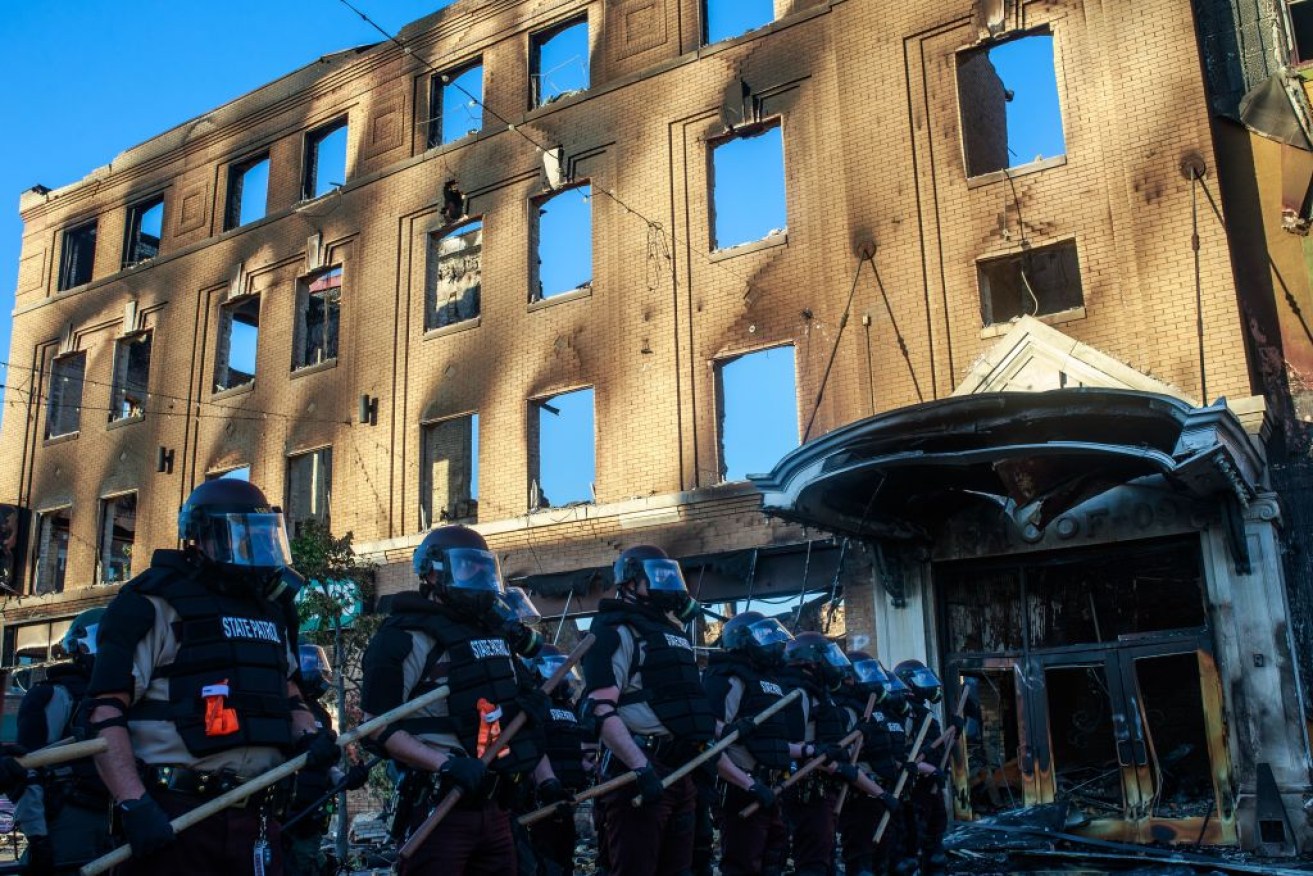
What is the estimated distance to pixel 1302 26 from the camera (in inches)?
587

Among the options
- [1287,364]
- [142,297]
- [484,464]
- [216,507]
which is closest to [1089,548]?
[1287,364]

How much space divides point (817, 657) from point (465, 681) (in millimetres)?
→ 5055

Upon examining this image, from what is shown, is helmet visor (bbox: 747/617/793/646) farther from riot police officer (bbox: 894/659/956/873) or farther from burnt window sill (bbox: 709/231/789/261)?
burnt window sill (bbox: 709/231/789/261)

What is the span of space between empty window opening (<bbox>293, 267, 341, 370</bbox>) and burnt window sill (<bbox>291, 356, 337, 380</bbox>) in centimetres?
10

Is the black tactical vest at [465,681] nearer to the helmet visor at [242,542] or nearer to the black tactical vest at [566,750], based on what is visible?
the helmet visor at [242,542]

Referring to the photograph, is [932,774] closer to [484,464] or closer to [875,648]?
[875,648]

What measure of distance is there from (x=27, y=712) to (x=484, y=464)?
12129 millimetres

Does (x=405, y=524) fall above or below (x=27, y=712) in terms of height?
Answer: above

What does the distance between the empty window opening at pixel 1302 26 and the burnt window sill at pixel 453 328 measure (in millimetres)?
12244

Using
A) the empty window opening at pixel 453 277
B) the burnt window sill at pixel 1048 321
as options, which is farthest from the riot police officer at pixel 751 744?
the empty window opening at pixel 453 277

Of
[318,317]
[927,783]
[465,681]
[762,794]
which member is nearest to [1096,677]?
[927,783]

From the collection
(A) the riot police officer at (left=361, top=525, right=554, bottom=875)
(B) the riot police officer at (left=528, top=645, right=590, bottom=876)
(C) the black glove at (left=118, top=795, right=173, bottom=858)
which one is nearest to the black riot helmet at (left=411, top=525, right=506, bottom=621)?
(A) the riot police officer at (left=361, top=525, right=554, bottom=875)

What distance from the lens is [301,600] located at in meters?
16.9

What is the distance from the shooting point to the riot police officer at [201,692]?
13.5 feet
